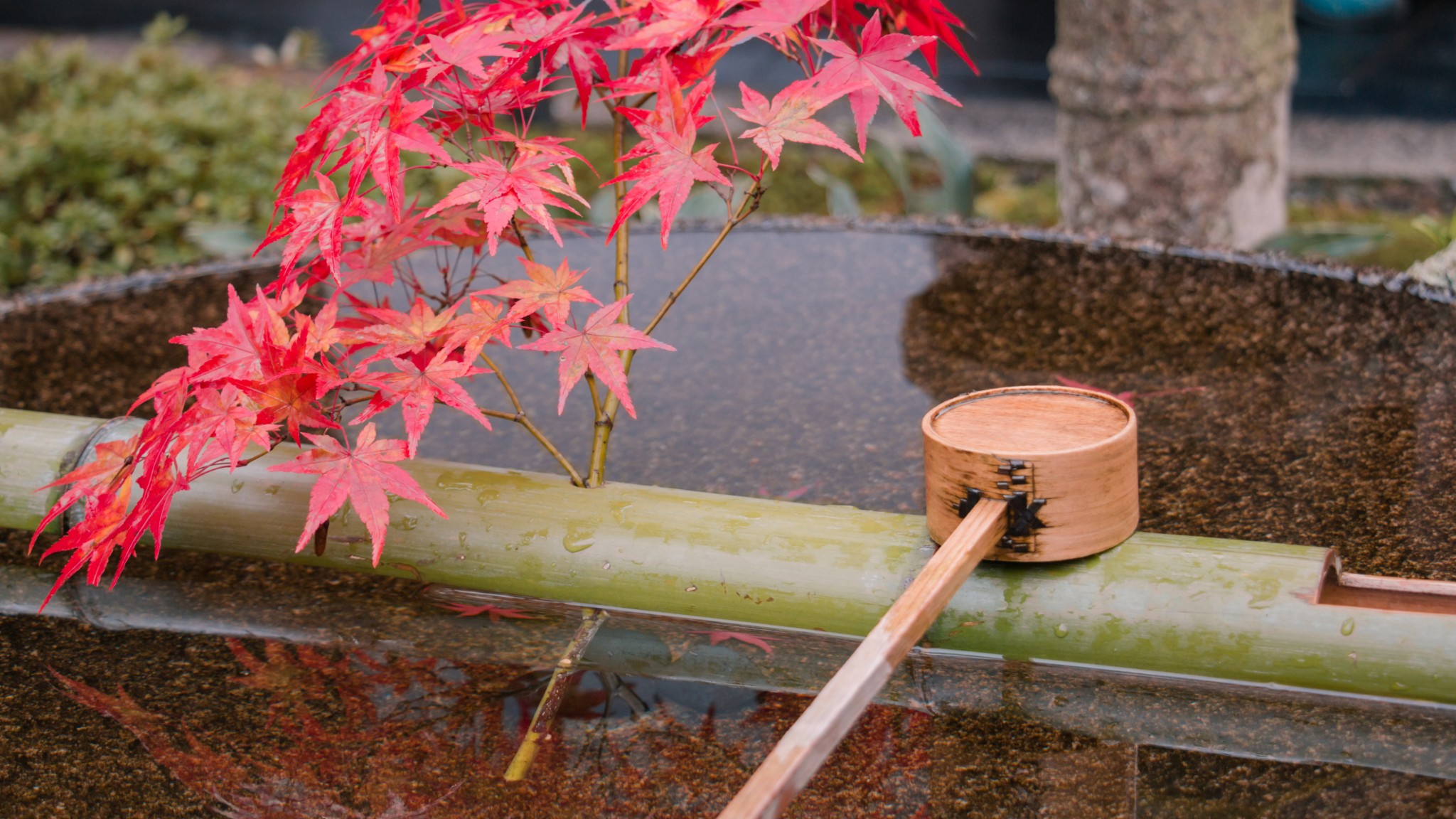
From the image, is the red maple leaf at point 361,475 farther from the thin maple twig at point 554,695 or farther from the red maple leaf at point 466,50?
the red maple leaf at point 466,50

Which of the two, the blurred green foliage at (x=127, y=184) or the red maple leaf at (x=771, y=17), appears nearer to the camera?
the red maple leaf at (x=771, y=17)

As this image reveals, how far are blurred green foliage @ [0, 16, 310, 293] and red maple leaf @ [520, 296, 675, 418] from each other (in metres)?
1.90

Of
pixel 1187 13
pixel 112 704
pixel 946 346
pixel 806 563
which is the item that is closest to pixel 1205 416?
pixel 946 346

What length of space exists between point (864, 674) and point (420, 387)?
0.47 m

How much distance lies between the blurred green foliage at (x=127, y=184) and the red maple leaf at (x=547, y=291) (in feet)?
6.05

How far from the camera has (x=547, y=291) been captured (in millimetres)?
1112

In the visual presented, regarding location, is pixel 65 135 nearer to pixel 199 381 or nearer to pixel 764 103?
pixel 199 381

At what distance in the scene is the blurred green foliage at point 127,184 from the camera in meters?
3.10

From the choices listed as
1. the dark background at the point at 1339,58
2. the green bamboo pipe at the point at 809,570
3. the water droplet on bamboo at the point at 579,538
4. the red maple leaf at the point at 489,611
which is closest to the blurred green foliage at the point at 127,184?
the green bamboo pipe at the point at 809,570

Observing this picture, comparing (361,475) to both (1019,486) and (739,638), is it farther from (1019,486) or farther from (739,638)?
(1019,486)

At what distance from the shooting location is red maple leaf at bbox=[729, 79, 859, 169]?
1040 millimetres

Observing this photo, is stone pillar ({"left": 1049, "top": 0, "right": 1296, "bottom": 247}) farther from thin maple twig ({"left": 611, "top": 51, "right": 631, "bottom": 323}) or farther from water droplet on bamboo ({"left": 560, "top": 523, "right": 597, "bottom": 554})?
water droplet on bamboo ({"left": 560, "top": 523, "right": 597, "bottom": 554})

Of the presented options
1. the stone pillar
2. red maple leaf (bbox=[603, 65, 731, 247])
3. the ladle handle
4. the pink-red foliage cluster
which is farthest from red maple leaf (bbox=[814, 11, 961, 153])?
the stone pillar

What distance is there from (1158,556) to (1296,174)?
11.8ft
